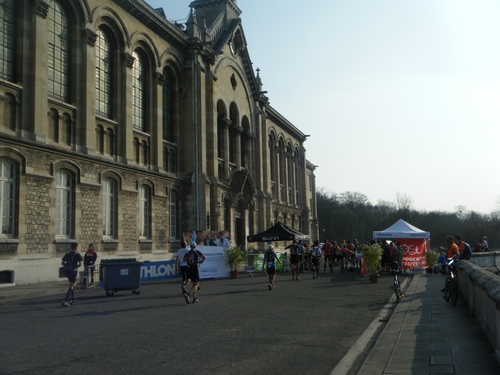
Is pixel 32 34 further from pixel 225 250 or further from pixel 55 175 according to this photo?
pixel 225 250

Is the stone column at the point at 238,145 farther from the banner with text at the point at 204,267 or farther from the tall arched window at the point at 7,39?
the tall arched window at the point at 7,39

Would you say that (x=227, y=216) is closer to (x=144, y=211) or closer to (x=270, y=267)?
(x=144, y=211)

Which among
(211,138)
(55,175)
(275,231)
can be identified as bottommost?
(275,231)

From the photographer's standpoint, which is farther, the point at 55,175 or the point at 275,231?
the point at 275,231

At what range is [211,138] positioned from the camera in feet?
112

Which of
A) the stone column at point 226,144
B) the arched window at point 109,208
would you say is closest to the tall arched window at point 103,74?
the arched window at point 109,208

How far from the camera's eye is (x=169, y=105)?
32.1 metres

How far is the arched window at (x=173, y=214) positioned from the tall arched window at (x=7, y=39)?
41.2 ft

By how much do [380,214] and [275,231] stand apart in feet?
253

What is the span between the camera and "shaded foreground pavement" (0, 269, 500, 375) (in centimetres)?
659

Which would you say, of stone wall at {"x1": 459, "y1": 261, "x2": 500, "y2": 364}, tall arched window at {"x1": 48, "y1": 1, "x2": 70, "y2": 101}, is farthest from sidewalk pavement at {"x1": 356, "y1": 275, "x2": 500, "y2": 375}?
tall arched window at {"x1": 48, "y1": 1, "x2": 70, "y2": 101}

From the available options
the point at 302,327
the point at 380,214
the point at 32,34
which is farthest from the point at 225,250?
the point at 380,214

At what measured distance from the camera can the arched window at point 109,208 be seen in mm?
24641

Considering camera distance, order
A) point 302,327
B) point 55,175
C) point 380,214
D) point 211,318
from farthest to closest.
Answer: point 380,214 < point 55,175 < point 211,318 < point 302,327
